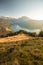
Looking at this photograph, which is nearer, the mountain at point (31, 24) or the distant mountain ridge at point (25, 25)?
the distant mountain ridge at point (25, 25)

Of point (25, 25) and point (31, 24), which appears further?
point (31, 24)

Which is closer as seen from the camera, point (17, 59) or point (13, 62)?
point (13, 62)

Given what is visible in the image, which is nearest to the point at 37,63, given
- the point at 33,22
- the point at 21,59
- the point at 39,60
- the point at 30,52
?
the point at 39,60

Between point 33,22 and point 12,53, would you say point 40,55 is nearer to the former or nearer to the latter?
point 12,53

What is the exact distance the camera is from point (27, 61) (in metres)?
22.6

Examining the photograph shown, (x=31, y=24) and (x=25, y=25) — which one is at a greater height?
(x=31, y=24)

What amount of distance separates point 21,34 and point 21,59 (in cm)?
3934

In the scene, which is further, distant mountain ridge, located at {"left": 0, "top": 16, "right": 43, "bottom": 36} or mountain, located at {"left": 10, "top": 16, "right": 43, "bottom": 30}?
mountain, located at {"left": 10, "top": 16, "right": 43, "bottom": 30}

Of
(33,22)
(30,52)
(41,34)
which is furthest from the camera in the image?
(33,22)

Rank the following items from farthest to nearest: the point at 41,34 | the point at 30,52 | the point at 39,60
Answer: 1. the point at 41,34
2. the point at 30,52
3. the point at 39,60

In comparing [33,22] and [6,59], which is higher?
[33,22]

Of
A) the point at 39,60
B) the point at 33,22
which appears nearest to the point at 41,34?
the point at 33,22

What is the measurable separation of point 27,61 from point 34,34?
38.1 metres

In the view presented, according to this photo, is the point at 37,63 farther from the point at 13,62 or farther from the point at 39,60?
the point at 13,62
